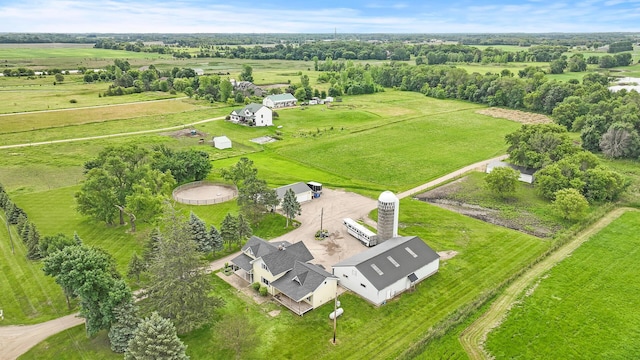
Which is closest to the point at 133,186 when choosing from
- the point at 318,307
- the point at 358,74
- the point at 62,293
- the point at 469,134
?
the point at 62,293

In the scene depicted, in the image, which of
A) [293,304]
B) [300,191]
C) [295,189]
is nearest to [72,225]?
[295,189]

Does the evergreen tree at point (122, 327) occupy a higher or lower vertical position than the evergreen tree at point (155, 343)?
lower

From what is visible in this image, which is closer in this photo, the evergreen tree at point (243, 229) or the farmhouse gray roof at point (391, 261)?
the farmhouse gray roof at point (391, 261)

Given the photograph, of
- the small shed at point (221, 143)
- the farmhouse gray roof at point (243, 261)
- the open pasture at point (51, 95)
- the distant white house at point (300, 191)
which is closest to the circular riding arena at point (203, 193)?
the distant white house at point (300, 191)

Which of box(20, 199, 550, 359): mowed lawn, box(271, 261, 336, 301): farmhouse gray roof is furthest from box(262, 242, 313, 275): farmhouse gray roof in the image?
box(20, 199, 550, 359): mowed lawn

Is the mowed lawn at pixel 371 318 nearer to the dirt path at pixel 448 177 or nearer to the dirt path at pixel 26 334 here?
the dirt path at pixel 26 334

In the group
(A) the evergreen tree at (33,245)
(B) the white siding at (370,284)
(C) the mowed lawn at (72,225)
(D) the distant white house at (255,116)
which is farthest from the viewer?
(D) the distant white house at (255,116)
